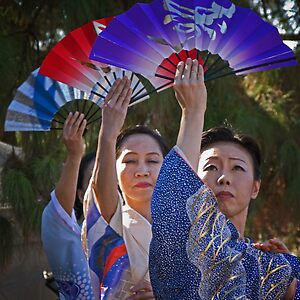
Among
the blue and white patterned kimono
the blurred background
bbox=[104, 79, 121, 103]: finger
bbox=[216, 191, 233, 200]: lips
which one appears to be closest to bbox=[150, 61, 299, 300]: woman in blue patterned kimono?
the blue and white patterned kimono

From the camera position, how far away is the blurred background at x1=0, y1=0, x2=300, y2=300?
2.50m

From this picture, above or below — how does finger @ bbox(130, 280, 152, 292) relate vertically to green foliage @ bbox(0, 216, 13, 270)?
below

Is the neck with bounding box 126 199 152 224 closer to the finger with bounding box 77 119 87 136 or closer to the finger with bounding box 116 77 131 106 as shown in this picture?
the finger with bounding box 77 119 87 136

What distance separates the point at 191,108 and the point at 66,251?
2.06 ft

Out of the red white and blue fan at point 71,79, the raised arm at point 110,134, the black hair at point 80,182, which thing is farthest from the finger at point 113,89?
the black hair at point 80,182

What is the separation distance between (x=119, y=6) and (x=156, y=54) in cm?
136

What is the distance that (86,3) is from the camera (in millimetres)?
2518

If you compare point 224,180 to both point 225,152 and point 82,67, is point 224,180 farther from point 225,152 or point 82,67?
point 82,67

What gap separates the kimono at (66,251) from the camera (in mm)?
1699

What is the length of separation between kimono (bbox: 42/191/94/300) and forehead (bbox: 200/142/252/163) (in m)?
0.41

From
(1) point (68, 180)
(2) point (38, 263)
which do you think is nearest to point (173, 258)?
(1) point (68, 180)

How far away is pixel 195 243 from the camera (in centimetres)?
121

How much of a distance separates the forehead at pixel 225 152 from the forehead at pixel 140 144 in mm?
253

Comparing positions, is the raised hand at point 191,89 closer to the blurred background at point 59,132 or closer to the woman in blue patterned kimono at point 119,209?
the woman in blue patterned kimono at point 119,209
